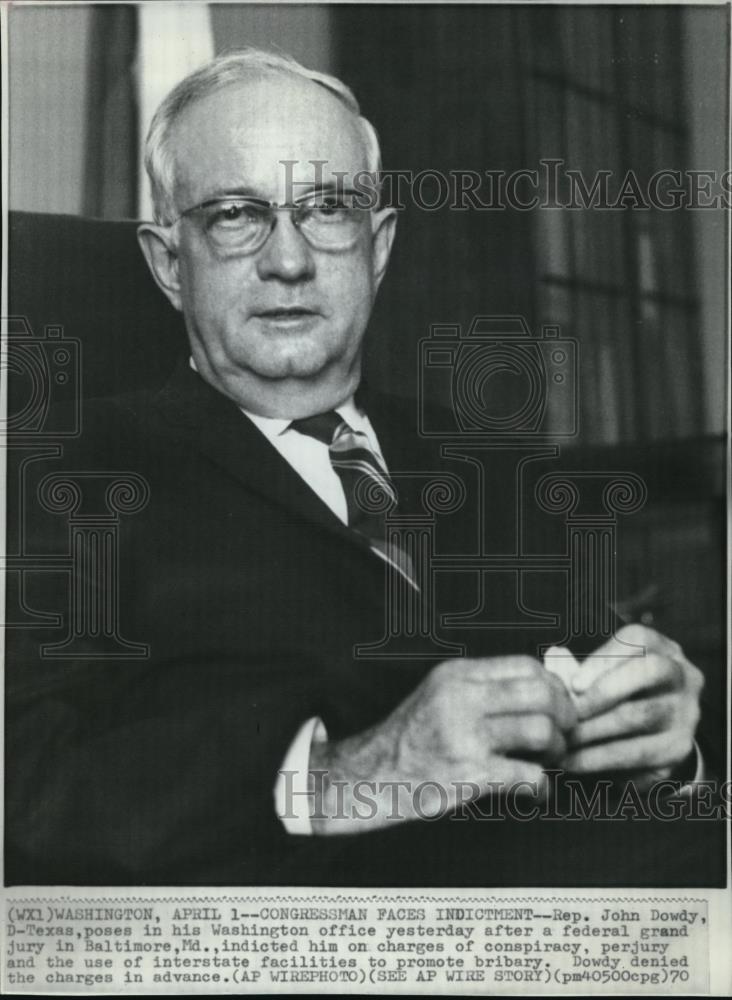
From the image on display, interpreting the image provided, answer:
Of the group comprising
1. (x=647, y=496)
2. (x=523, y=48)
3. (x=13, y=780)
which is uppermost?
(x=523, y=48)

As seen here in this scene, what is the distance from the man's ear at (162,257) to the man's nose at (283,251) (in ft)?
0.92

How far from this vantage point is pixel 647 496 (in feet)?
10.9

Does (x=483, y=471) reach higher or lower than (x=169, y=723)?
higher

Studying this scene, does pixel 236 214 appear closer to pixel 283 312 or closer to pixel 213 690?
pixel 283 312

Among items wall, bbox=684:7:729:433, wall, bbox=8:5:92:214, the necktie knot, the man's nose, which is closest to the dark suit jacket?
the necktie knot

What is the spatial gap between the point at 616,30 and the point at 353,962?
303cm

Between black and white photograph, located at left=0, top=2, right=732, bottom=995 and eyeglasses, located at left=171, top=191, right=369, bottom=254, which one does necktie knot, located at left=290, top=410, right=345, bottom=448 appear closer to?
black and white photograph, located at left=0, top=2, right=732, bottom=995

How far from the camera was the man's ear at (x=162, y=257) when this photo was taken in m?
3.28

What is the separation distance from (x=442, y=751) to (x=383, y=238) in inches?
62.7

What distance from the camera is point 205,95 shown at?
3275 millimetres

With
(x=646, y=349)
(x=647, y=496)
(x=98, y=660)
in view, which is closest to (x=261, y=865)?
(x=98, y=660)

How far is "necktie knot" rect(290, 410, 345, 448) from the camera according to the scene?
331cm

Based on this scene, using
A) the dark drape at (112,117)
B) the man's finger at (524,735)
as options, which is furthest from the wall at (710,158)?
the dark drape at (112,117)

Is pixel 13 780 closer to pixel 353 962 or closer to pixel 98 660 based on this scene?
pixel 98 660
